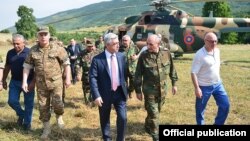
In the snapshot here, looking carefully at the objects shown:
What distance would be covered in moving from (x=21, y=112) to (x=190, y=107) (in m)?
3.99

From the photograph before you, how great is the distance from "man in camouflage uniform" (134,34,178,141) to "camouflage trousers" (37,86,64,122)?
1363mm

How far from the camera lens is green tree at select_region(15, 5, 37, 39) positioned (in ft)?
204

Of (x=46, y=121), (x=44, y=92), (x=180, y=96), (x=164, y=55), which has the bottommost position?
(x=180, y=96)

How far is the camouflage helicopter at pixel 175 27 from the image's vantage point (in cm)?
1800

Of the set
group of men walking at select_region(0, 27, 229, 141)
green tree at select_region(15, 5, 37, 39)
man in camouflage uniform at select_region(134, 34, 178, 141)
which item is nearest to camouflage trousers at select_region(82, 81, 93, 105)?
group of men walking at select_region(0, 27, 229, 141)

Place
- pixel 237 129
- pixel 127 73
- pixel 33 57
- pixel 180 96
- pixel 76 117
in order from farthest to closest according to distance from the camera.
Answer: pixel 180 96, pixel 76 117, pixel 33 57, pixel 127 73, pixel 237 129

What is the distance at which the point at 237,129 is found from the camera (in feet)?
15.0

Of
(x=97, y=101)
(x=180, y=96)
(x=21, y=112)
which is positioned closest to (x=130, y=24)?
(x=180, y=96)

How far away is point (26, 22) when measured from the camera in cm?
6425

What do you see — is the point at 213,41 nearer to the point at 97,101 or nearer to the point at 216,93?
the point at 216,93

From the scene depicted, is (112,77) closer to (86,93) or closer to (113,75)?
(113,75)

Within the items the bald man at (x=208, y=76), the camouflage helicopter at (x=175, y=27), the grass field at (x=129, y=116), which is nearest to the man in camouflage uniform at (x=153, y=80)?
the bald man at (x=208, y=76)

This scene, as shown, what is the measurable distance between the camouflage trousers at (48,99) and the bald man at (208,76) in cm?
227

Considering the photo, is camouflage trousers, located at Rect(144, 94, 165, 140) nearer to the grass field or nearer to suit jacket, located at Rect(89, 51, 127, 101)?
suit jacket, located at Rect(89, 51, 127, 101)
